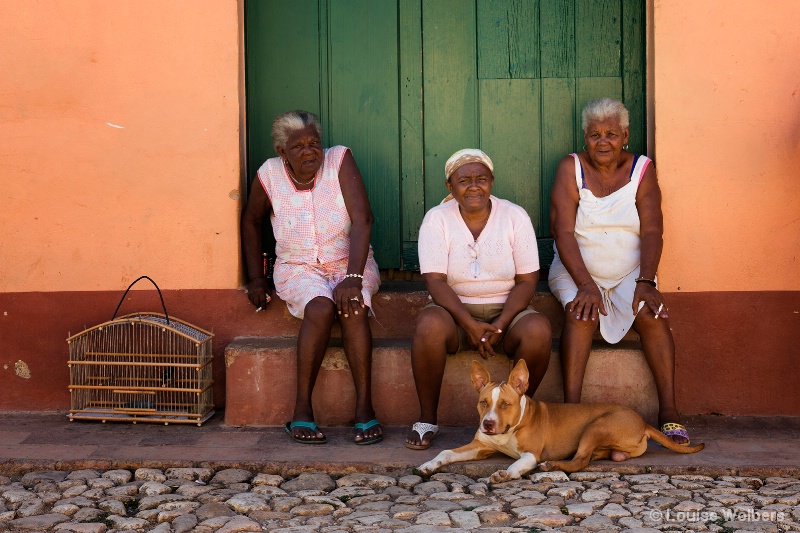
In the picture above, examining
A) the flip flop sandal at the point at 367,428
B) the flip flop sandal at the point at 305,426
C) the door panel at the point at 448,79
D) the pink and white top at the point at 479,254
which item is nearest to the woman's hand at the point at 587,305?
the pink and white top at the point at 479,254

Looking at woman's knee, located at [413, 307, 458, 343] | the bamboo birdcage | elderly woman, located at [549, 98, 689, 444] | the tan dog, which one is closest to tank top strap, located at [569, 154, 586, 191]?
elderly woman, located at [549, 98, 689, 444]

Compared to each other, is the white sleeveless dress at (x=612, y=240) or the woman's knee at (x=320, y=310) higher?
the white sleeveless dress at (x=612, y=240)

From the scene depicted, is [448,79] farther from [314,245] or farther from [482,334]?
[482,334]

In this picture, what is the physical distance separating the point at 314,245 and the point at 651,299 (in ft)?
5.78

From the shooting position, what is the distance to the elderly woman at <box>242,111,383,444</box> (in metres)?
5.03

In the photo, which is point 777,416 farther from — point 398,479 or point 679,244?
point 398,479

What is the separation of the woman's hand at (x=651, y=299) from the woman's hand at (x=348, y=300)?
54.2 inches

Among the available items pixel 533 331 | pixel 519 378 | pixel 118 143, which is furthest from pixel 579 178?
pixel 118 143

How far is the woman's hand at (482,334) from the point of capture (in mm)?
4852

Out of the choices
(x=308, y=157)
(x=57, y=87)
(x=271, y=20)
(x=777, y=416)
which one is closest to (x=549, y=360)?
(x=777, y=416)

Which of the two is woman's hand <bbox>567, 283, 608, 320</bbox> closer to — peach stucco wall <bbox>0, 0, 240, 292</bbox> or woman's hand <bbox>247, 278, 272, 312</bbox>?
woman's hand <bbox>247, 278, 272, 312</bbox>

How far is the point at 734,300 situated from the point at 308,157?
7.76 ft

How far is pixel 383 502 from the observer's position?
411 centimetres

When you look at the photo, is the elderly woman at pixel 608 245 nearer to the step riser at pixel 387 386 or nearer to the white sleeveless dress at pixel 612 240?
the white sleeveless dress at pixel 612 240
